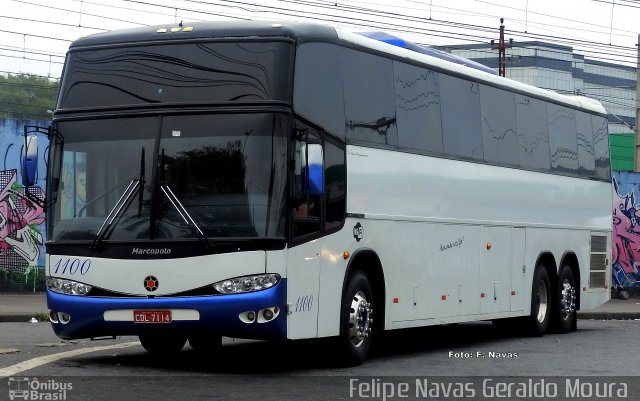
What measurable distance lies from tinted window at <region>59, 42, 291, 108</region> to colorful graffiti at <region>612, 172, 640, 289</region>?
21.5 metres

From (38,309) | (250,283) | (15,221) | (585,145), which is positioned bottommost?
(38,309)

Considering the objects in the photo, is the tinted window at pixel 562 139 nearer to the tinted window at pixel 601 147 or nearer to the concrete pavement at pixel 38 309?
the tinted window at pixel 601 147

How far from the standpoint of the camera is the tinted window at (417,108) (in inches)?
613

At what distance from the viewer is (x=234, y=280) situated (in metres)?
12.4

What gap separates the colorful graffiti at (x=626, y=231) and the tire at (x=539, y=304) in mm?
12600

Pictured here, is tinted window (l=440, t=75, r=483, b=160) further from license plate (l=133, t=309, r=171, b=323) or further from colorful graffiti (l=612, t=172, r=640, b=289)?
colorful graffiti (l=612, t=172, r=640, b=289)

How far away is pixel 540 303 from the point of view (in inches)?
814

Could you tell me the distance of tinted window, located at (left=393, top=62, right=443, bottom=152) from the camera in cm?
1558

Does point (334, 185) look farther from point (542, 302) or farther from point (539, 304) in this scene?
point (542, 302)

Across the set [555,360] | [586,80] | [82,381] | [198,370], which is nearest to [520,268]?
[555,360]

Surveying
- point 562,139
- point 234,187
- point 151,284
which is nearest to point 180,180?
point 234,187

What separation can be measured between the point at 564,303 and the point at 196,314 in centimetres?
1021

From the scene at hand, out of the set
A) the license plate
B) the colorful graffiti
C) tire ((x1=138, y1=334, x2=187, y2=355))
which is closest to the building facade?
the colorful graffiti

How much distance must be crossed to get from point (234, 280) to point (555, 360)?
4.86 metres
